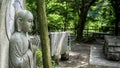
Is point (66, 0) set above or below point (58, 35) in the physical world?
above

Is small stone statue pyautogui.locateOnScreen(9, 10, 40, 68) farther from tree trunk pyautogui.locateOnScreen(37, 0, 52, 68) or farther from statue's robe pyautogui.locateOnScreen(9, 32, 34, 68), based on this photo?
tree trunk pyautogui.locateOnScreen(37, 0, 52, 68)

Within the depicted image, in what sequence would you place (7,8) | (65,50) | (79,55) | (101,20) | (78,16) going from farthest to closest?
1. (101,20)
2. (78,16)
3. (79,55)
4. (65,50)
5. (7,8)

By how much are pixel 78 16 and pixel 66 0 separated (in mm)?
2103

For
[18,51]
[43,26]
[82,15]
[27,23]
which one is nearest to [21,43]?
[18,51]

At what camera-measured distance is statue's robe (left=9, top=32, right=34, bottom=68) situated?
117 inches

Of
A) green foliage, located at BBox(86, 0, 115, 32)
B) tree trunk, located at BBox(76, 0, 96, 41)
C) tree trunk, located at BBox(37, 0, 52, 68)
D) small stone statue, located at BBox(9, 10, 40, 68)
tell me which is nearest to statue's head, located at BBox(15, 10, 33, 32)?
small stone statue, located at BBox(9, 10, 40, 68)

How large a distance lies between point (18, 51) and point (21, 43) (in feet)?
0.35

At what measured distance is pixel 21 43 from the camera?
3.02 meters

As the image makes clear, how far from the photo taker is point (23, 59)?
119 inches

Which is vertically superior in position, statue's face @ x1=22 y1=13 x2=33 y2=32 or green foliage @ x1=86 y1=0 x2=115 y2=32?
green foliage @ x1=86 y1=0 x2=115 y2=32

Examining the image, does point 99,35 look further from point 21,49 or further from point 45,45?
point 21,49

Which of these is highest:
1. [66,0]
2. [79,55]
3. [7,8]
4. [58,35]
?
[66,0]

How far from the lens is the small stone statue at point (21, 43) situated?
117 inches

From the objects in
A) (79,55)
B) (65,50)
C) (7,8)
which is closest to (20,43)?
(7,8)
